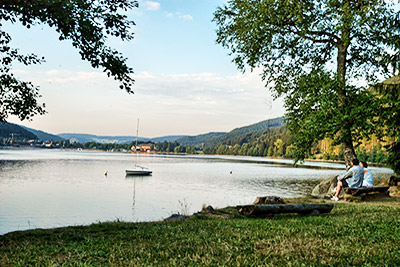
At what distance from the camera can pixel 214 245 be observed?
23.1ft

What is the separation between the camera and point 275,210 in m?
11.6

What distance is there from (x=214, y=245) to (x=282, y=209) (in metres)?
5.35

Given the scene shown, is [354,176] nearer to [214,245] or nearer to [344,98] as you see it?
[344,98]

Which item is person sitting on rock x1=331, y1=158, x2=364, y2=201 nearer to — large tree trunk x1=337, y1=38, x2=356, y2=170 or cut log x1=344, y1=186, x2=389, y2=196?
cut log x1=344, y1=186, x2=389, y2=196

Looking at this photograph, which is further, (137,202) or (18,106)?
(137,202)

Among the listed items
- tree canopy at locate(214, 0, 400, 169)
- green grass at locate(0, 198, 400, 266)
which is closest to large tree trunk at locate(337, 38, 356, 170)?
tree canopy at locate(214, 0, 400, 169)

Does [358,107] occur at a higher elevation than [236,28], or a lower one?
lower

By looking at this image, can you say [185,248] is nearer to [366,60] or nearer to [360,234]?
[360,234]

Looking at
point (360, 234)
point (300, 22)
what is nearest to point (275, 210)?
Result: point (360, 234)

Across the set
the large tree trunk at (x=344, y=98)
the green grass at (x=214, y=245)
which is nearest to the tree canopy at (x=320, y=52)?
the large tree trunk at (x=344, y=98)

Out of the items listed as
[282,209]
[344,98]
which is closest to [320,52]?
[344,98]

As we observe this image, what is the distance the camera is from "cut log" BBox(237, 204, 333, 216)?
11617mm

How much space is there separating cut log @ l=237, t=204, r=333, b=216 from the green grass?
1611 mm

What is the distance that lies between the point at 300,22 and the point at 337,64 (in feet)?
13.0
